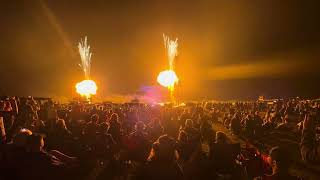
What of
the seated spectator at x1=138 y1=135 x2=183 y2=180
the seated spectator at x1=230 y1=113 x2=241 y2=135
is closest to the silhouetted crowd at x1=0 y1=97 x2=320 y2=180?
the seated spectator at x1=138 y1=135 x2=183 y2=180

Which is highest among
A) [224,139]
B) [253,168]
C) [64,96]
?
[64,96]

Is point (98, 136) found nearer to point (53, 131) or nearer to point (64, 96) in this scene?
point (53, 131)

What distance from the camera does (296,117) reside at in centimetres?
3106

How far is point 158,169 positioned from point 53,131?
21.0ft

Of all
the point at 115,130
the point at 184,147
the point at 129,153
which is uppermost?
the point at 115,130

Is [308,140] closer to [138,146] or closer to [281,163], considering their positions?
[138,146]

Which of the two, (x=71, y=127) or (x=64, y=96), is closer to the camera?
(x=71, y=127)

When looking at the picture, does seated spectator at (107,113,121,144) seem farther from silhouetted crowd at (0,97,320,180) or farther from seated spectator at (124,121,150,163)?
seated spectator at (124,121,150,163)

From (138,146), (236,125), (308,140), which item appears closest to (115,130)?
(138,146)

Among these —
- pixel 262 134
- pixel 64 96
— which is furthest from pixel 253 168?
pixel 64 96

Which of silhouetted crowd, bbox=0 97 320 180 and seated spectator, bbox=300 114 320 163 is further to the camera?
seated spectator, bbox=300 114 320 163

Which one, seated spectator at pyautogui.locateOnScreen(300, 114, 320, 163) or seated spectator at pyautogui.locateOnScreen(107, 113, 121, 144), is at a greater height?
seated spectator at pyautogui.locateOnScreen(107, 113, 121, 144)

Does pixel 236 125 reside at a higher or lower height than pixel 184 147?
higher

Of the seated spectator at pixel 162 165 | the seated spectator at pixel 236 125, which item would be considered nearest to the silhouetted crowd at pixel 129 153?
the seated spectator at pixel 162 165
